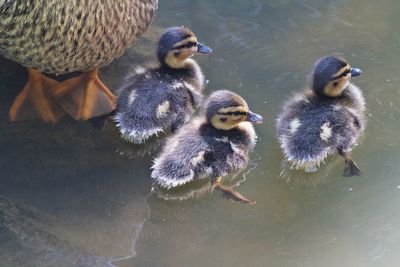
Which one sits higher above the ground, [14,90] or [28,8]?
[28,8]

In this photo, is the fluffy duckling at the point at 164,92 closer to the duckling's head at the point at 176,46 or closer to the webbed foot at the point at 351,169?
the duckling's head at the point at 176,46

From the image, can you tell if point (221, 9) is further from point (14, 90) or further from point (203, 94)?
point (14, 90)

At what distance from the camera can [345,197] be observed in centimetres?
250

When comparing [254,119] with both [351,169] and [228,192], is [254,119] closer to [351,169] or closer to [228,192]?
[228,192]

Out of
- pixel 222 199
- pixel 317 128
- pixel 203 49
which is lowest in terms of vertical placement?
pixel 222 199

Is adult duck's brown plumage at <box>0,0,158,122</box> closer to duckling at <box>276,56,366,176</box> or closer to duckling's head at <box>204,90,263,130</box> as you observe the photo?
duckling's head at <box>204,90,263,130</box>

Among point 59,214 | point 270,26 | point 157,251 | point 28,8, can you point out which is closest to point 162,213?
point 157,251

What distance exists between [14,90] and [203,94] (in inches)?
30.6

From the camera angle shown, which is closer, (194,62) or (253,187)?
(253,187)

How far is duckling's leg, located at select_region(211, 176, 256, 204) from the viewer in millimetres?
2482

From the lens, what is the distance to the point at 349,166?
2625mm

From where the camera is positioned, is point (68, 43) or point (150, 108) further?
point (150, 108)

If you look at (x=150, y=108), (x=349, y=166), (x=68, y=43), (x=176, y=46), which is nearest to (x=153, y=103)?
(x=150, y=108)

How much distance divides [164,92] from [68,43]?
420 millimetres
